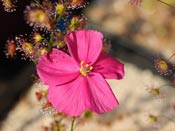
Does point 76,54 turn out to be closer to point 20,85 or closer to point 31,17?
point 31,17

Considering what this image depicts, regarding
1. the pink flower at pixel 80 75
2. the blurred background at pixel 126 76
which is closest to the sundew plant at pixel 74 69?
the pink flower at pixel 80 75

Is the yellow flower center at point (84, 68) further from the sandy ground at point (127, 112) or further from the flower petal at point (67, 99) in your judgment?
the sandy ground at point (127, 112)

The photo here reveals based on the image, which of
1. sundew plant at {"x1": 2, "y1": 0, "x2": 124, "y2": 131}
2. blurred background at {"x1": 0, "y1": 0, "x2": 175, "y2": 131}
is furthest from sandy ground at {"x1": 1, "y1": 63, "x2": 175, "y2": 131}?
sundew plant at {"x1": 2, "y1": 0, "x2": 124, "y2": 131}

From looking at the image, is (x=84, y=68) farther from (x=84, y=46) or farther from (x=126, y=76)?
(x=126, y=76)

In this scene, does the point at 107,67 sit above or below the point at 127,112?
above

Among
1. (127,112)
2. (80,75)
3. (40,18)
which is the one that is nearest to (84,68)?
(80,75)
